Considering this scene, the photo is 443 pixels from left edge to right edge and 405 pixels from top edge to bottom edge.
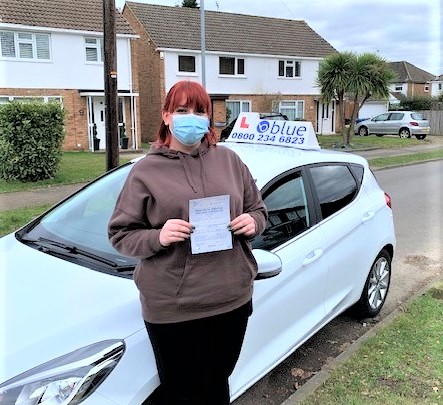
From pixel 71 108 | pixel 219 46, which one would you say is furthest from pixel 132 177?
pixel 219 46

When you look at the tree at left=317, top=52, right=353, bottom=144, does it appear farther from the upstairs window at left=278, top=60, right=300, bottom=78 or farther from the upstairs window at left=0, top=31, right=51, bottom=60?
the upstairs window at left=0, top=31, right=51, bottom=60

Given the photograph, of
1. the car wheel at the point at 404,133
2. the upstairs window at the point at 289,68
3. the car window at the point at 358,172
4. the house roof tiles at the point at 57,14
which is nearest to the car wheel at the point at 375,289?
the car window at the point at 358,172

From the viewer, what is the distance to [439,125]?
35469mm

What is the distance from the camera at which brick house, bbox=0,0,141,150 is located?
67.7 ft

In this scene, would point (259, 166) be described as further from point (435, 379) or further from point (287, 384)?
point (435, 379)

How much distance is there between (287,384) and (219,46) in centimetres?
2709

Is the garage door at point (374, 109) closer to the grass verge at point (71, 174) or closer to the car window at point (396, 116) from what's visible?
the car window at point (396, 116)

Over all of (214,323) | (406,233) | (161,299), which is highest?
(161,299)

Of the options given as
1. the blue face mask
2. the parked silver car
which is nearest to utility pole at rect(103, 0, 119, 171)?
the blue face mask

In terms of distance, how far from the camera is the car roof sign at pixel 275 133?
391 cm

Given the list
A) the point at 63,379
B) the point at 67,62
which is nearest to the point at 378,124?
the point at 67,62

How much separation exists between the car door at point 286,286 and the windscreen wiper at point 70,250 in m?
0.77

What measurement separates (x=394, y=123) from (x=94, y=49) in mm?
18333

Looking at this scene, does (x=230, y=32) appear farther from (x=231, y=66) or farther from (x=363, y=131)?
(x=363, y=131)
